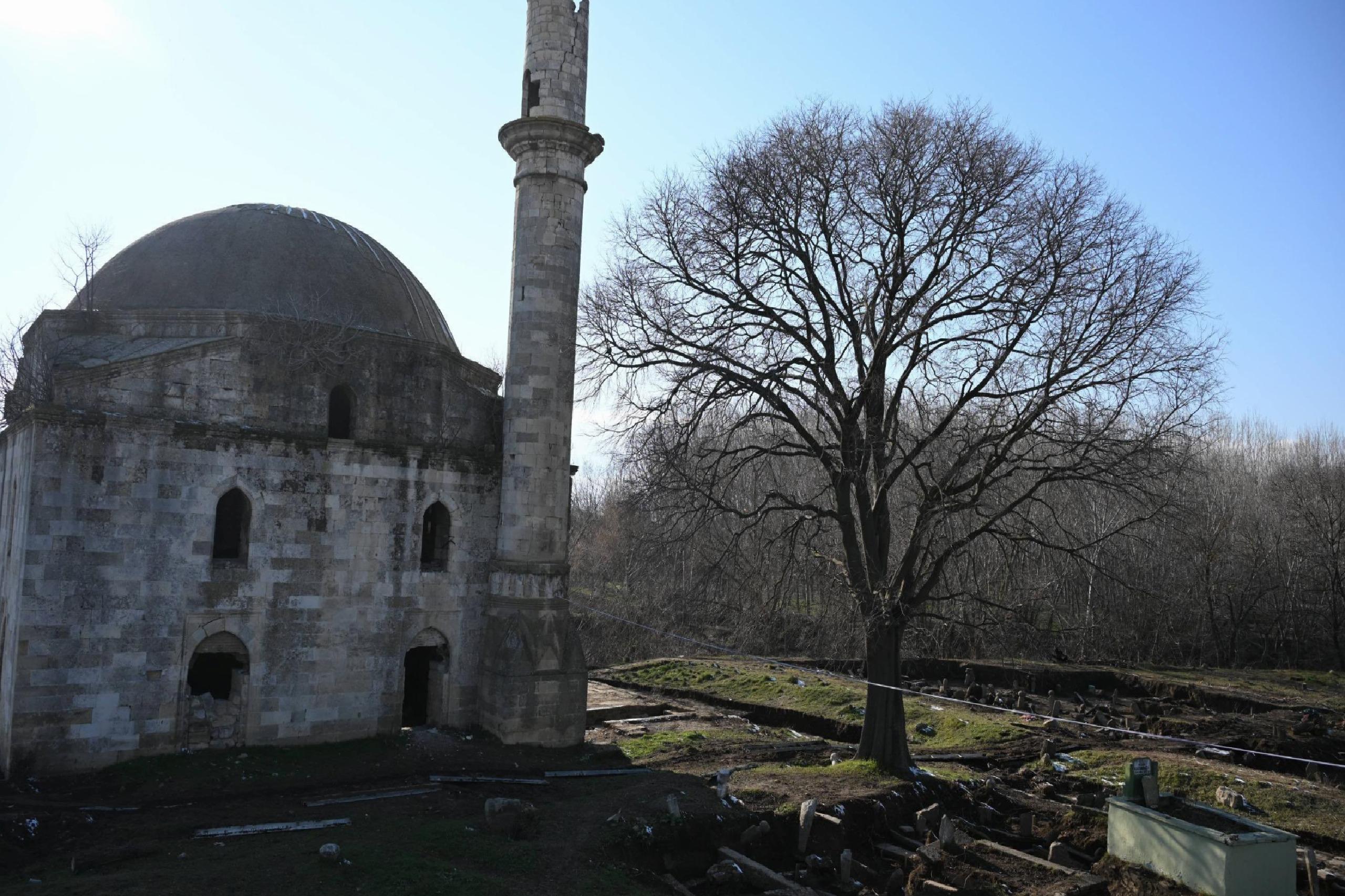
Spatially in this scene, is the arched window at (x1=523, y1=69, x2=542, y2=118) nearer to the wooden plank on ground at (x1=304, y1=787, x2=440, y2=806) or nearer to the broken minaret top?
the broken minaret top

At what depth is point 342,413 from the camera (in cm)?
1602

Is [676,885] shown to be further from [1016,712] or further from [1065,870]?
[1016,712]

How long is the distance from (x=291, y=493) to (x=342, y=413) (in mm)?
1864

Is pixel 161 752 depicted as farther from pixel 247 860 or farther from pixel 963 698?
pixel 963 698

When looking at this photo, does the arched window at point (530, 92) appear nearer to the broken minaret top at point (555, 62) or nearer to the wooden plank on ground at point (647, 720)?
the broken minaret top at point (555, 62)

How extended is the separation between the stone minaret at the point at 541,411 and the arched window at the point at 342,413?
274cm

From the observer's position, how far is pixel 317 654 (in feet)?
48.8

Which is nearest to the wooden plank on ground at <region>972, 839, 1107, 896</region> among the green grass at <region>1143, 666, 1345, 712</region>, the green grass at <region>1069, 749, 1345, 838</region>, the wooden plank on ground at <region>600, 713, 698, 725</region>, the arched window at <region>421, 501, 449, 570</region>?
the green grass at <region>1069, 749, 1345, 838</region>

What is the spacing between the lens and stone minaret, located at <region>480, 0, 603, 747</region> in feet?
52.4

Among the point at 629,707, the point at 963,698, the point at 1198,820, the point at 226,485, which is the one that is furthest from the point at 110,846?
the point at 963,698

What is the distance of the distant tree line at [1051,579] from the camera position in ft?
49.0

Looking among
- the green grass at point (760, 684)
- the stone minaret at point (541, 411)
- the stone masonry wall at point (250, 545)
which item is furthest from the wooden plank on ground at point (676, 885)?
the green grass at point (760, 684)

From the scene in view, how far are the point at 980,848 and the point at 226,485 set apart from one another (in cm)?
1246

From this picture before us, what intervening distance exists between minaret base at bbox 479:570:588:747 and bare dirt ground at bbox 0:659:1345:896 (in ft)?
1.32
